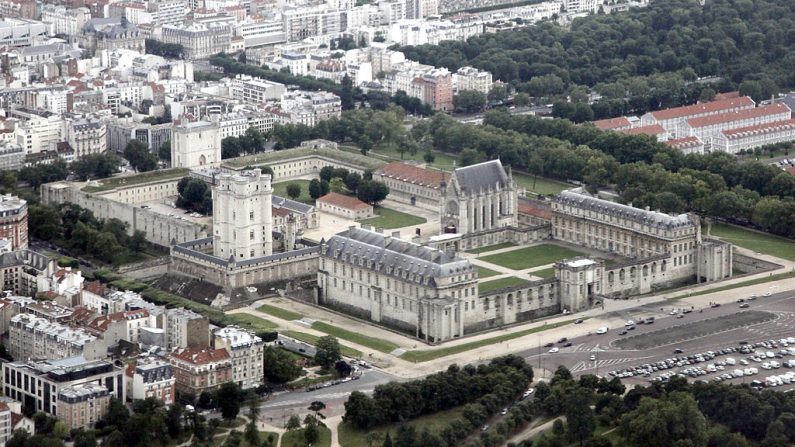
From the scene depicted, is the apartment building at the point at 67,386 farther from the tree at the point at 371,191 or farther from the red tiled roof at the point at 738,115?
the red tiled roof at the point at 738,115

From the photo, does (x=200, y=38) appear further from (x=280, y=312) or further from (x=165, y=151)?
(x=280, y=312)

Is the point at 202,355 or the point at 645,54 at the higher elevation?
the point at 645,54

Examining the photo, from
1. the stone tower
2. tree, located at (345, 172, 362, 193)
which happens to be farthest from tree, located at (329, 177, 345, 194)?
the stone tower

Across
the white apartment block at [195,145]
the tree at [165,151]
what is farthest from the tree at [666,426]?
the tree at [165,151]

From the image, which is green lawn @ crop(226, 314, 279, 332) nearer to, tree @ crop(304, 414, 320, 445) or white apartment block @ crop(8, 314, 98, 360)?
white apartment block @ crop(8, 314, 98, 360)

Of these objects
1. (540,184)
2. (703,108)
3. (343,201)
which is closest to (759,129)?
(703,108)

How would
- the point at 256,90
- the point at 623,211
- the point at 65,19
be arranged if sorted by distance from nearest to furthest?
the point at 623,211, the point at 256,90, the point at 65,19

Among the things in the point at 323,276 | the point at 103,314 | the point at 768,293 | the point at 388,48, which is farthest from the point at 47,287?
the point at 388,48
